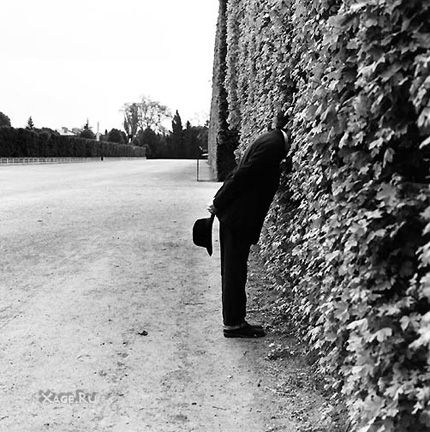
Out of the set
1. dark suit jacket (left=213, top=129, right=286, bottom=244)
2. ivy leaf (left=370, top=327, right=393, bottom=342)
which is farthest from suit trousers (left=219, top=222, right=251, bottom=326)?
ivy leaf (left=370, top=327, right=393, bottom=342)

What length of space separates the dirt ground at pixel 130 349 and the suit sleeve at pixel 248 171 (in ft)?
3.80

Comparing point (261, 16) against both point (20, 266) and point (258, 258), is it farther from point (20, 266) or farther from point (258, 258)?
point (20, 266)

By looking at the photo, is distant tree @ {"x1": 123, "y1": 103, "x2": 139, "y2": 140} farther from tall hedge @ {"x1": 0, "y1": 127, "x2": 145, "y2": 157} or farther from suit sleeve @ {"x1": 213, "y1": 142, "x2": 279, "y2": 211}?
suit sleeve @ {"x1": 213, "y1": 142, "x2": 279, "y2": 211}

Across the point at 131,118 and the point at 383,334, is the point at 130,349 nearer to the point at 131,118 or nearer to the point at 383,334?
the point at 383,334

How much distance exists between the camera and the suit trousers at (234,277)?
4.25 meters

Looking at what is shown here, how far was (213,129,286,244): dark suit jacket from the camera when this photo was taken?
13.1 ft

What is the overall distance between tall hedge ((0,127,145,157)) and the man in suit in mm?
41055

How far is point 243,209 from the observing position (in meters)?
4.12

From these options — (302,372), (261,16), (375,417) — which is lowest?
(302,372)

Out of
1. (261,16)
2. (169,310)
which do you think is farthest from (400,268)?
(261,16)

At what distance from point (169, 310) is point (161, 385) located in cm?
149

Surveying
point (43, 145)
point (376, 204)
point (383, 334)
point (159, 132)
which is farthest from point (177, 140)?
point (383, 334)

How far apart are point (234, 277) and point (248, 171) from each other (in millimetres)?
869

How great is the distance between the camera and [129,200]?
12.5 meters
